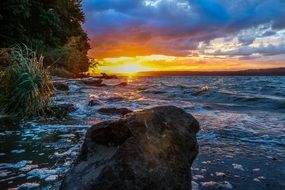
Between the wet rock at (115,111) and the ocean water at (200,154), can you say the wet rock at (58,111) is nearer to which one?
the ocean water at (200,154)

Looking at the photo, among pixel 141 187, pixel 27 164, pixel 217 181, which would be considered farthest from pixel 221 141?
pixel 141 187

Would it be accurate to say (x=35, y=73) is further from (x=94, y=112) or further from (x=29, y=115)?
(x=94, y=112)

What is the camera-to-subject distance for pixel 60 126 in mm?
8414

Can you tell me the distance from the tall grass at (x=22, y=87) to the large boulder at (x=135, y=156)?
5.28 m

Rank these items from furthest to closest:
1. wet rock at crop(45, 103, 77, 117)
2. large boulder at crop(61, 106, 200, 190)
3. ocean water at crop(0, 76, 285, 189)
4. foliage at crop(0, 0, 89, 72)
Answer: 1. foliage at crop(0, 0, 89, 72)
2. wet rock at crop(45, 103, 77, 117)
3. ocean water at crop(0, 76, 285, 189)
4. large boulder at crop(61, 106, 200, 190)

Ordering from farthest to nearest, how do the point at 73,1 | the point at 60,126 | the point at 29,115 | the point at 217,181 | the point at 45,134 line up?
1. the point at 73,1
2. the point at 29,115
3. the point at 60,126
4. the point at 45,134
5. the point at 217,181

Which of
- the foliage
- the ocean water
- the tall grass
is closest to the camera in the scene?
the ocean water

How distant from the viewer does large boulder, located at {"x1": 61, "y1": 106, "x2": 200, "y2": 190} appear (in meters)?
3.40

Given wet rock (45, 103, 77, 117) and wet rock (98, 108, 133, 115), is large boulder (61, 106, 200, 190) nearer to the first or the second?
wet rock (45, 103, 77, 117)

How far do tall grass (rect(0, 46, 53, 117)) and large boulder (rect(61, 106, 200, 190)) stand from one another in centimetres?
528

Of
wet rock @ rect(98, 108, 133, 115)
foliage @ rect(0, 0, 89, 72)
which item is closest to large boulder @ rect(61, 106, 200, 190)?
wet rock @ rect(98, 108, 133, 115)

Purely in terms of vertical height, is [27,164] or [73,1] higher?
[73,1]

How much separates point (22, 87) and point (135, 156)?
6.04m

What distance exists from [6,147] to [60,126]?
91.1 inches
